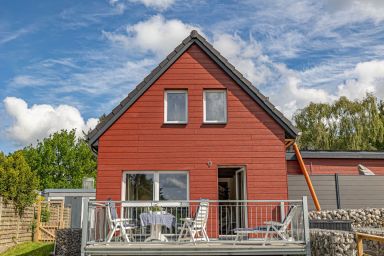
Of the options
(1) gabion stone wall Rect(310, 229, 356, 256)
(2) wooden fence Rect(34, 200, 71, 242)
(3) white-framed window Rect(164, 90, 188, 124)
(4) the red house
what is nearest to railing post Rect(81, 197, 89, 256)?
(4) the red house

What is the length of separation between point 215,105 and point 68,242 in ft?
20.4

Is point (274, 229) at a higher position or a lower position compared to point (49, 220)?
higher

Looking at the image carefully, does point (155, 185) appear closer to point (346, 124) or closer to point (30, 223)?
point (30, 223)

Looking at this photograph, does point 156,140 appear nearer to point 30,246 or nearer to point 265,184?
point 265,184

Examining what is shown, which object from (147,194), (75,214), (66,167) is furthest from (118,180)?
(66,167)

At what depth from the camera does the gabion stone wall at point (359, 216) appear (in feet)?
45.9

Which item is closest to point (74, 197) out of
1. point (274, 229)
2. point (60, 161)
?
point (274, 229)

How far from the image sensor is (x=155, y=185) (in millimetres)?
12211

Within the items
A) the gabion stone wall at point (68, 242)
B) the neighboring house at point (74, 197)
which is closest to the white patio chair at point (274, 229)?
the gabion stone wall at point (68, 242)

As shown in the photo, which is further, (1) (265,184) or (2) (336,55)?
(2) (336,55)

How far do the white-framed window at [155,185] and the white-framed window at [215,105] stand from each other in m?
1.98

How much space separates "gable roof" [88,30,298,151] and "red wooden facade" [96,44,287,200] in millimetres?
152

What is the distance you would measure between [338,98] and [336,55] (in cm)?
1388

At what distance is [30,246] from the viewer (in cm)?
1695
